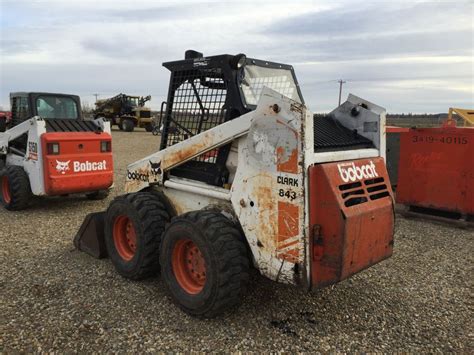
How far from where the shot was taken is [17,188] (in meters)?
7.05

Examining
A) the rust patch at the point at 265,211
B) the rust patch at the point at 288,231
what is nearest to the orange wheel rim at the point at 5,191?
the rust patch at the point at 265,211

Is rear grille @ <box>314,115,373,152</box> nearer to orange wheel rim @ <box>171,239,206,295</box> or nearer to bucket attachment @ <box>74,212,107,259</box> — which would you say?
orange wheel rim @ <box>171,239,206,295</box>

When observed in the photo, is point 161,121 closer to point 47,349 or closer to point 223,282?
point 223,282

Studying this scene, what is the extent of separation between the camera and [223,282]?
10.8 feet

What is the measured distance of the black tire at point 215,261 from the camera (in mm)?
3307

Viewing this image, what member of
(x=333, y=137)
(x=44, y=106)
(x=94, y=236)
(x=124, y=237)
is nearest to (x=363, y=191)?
(x=333, y=137)

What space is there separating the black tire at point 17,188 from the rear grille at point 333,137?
528 centimetres

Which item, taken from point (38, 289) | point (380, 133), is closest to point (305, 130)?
point (380, 133)

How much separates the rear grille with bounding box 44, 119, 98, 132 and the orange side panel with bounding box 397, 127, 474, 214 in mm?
5661

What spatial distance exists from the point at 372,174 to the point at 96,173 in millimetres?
5187

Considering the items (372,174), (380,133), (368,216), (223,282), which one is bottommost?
(223,282)

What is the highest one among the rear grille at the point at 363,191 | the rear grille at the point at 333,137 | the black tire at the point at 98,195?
the rear grille at the point at 333,137

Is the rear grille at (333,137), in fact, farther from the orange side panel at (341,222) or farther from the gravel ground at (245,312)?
the gravel ground at (245,312)

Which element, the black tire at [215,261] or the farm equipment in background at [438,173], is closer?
the black tire at [215,261]
